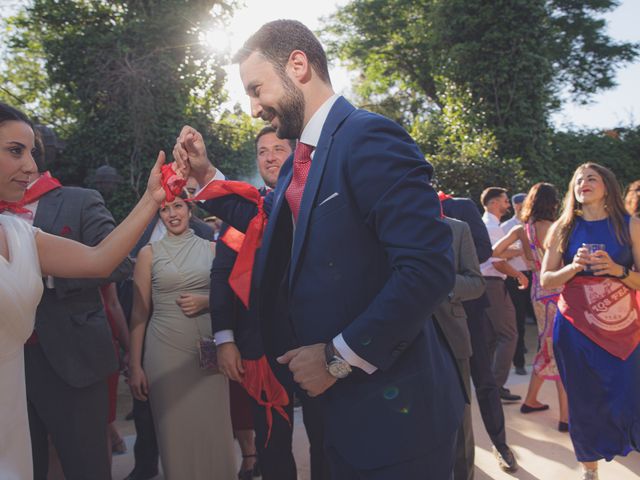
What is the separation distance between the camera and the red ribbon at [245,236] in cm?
281

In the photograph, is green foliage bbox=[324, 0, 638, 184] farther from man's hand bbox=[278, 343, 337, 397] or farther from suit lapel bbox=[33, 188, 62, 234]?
man's hand bbox=[278, 343, 337, 397]

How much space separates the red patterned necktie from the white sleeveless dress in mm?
953

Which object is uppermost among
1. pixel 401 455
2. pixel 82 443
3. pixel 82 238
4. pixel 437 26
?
pixel 437 26

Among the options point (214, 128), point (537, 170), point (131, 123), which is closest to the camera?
point (131, 123)

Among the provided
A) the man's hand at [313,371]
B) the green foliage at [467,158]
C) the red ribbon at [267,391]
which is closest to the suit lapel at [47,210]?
the red ribbon at [267,391]

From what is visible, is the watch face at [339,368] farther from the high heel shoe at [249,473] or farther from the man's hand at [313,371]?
the high heel shoe at [249,473]

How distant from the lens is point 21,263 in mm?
1851

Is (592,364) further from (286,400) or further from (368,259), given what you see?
(368,259)

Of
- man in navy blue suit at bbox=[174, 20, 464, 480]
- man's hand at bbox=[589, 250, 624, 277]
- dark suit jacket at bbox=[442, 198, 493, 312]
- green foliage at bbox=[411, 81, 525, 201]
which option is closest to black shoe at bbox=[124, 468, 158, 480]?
dark suit jacket at bbox=[442, 198, 493, 312]

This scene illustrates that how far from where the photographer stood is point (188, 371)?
3426 mm

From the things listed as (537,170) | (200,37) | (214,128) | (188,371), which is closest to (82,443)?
(188,371)

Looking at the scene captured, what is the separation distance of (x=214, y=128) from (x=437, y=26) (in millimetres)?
7769

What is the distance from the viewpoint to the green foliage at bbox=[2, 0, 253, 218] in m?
11.5

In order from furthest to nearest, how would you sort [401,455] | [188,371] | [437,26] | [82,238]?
1. [437,26]
2. [188,371]
3. [82,238]
4. [401,455]
